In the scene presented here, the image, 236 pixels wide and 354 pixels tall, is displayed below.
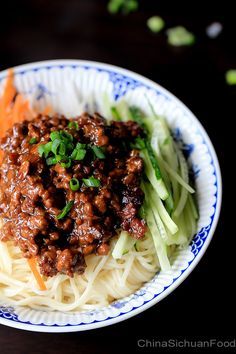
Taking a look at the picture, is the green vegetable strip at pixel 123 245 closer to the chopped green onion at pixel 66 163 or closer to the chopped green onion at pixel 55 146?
the chopped green onion at pixel 66 163

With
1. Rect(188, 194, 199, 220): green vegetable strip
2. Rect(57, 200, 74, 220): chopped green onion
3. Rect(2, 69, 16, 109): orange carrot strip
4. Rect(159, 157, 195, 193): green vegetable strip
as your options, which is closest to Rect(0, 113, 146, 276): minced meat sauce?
Rect(57, 200, 74, 220): chopped green onion

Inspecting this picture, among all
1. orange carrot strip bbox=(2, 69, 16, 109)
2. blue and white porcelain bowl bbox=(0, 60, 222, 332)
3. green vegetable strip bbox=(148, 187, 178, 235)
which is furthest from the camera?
orange carrot strip bbox=(2, 69, 16, 109)

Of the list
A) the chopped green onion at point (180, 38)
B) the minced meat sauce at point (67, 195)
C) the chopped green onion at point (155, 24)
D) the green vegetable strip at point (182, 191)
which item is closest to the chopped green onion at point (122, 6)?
the chopped green onion at point (155, 24)

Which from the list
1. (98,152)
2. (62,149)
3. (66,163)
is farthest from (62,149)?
(98,152)

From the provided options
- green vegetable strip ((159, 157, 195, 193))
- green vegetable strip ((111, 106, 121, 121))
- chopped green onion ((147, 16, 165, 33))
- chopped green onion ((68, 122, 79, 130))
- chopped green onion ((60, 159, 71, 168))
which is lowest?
green vegetable strip ((159, 157, 195, 193))

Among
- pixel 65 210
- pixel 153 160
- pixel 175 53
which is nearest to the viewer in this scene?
pixel 65 210

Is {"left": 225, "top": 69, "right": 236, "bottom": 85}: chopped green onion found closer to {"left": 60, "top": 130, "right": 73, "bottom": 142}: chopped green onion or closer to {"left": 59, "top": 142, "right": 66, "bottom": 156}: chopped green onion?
{"left": 60, "top": 130, "right": 73, "bottom": 142}: chopped green onion

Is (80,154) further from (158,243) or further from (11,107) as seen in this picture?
(11,107)
